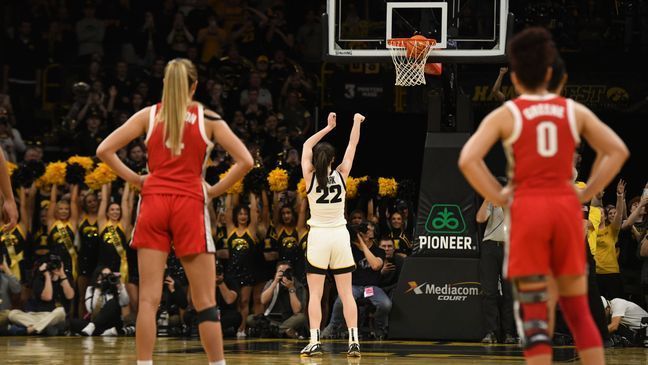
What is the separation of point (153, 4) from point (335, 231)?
12890 mm

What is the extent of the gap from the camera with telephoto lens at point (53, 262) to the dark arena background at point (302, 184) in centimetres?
6

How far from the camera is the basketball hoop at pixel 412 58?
13.8 m

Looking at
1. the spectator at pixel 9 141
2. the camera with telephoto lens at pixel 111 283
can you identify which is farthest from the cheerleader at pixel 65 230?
the spectator at pixel 9 141

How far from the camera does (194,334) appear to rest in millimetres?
15500

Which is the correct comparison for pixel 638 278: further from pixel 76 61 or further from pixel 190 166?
pixel 76 61

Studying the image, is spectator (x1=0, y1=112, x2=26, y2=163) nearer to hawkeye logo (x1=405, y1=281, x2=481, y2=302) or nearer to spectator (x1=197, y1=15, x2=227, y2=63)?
spectator (x1=197, y1=15, x2=227, y2=63)

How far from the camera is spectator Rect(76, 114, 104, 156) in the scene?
18.8 meters

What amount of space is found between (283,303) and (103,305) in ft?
8.02

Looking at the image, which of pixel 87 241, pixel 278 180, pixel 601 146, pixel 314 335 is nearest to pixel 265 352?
pixel 314 335

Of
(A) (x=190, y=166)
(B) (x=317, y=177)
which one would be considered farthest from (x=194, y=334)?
(A) (x=190, y=166)

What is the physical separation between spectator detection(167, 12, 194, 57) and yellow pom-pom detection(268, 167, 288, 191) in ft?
21.6

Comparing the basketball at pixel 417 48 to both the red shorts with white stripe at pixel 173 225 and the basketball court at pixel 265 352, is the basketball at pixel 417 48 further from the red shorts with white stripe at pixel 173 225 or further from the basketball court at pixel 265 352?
the red shorts with white stripe at pixel 173 225

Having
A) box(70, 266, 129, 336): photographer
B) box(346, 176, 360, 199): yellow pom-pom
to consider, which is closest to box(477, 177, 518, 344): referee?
box(346, 176, 360, 199): yellow pom-pom

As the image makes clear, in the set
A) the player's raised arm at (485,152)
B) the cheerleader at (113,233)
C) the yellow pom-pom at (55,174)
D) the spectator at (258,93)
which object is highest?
the spectator at (258,93)
